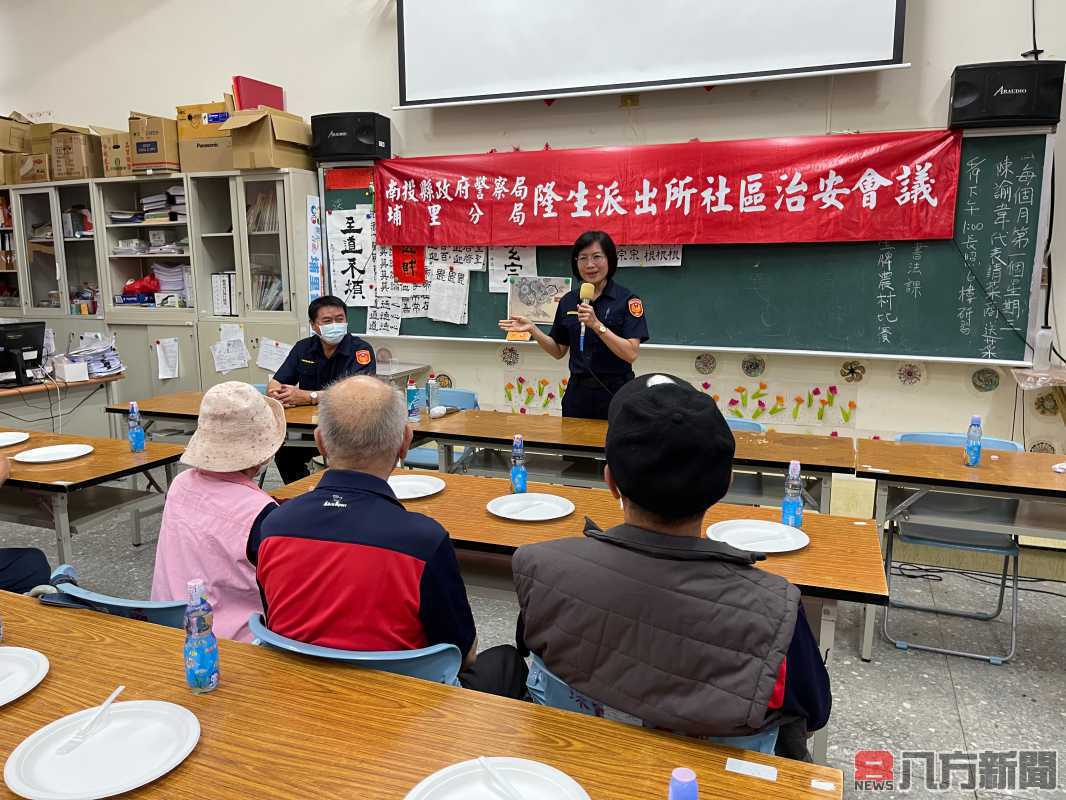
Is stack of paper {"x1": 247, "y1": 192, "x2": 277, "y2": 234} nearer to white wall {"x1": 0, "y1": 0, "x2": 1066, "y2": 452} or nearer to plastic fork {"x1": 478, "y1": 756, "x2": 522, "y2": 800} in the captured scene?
white wall {"x1": 0, "y1": 0, "x2": 1066, "y2": 452}

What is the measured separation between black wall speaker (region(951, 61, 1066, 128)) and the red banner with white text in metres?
0.17

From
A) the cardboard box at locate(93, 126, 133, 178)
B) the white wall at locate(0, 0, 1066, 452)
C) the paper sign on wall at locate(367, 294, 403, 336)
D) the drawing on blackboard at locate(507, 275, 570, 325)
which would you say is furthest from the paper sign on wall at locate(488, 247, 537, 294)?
the cardboard box at locate(93, 126, 133, 178)

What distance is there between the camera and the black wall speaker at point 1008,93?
342 cm

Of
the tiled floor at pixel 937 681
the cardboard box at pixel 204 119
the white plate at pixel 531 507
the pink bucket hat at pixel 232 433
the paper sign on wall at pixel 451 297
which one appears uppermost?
the cardboard box at pixel 204 119

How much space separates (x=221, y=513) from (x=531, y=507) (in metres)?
→ 0.91

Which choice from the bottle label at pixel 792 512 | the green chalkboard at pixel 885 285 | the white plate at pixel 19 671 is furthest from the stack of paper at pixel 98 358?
the bottle label at pixel 792 512

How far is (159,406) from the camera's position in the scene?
12.5 feet

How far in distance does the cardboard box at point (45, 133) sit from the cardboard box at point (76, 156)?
4cm

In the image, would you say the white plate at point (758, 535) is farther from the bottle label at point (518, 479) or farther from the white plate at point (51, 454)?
the white plate at point (51, 454)

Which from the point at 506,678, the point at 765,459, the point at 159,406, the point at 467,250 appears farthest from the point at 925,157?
the point at 159,406

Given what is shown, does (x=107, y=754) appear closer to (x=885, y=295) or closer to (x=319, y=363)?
(x=319, y=363)

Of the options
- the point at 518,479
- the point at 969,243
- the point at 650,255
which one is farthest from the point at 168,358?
the point at 969,243

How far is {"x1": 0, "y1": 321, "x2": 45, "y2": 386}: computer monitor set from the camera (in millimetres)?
4340

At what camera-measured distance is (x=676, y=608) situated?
103cm
